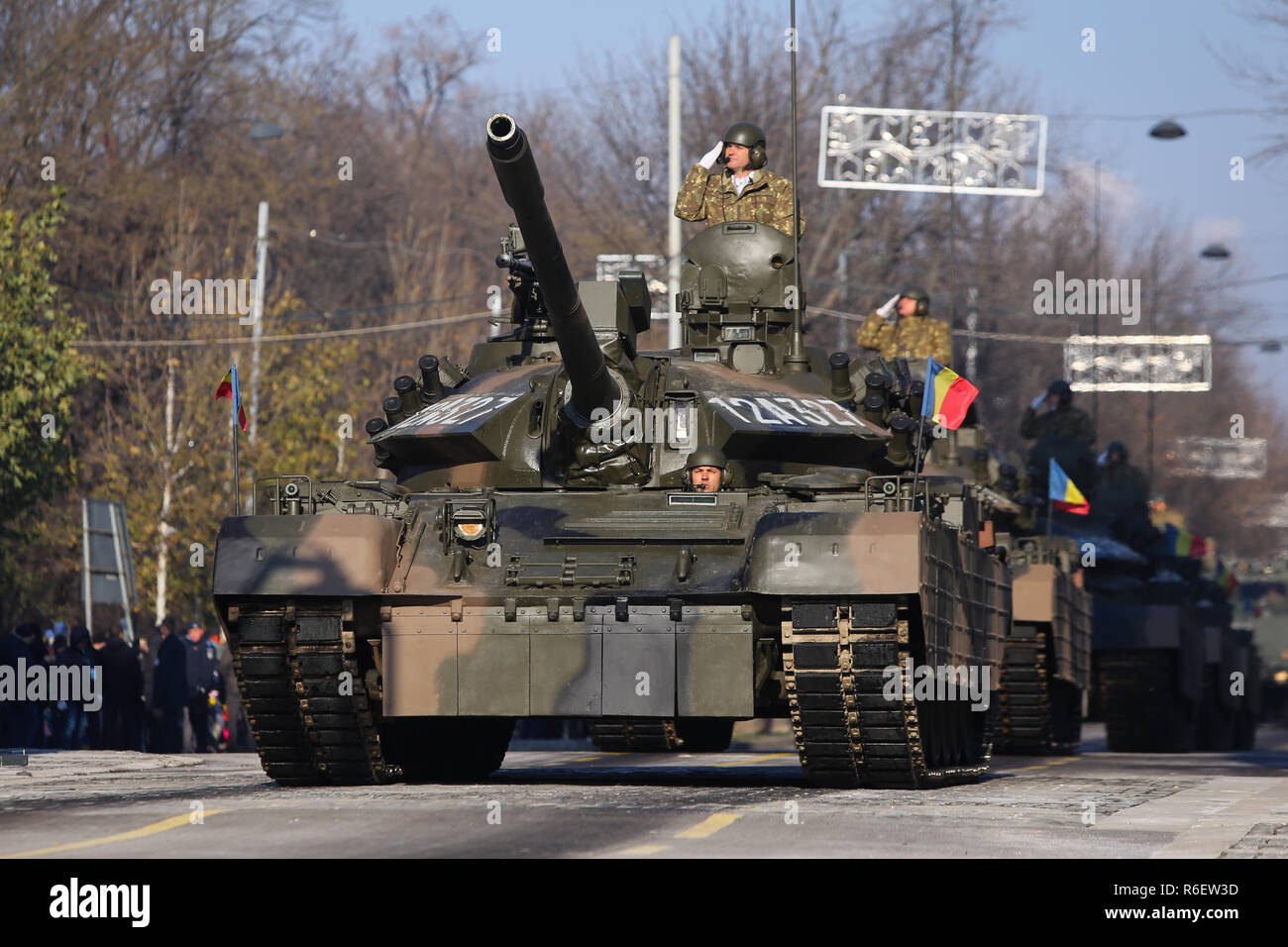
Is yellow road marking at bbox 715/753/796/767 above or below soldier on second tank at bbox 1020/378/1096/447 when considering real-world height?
below

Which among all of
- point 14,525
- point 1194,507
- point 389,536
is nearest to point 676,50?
point 14,525

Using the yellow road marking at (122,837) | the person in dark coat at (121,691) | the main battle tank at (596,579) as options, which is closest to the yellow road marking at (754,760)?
the main battle tank at (596,579)

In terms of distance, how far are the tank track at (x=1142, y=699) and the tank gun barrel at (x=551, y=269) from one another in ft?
43.7

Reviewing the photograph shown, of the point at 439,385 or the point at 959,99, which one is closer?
the point at 439,385

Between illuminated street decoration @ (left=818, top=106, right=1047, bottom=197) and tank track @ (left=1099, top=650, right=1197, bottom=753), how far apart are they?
10.5 meters

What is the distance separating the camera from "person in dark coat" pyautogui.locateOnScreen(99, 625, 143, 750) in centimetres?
2402

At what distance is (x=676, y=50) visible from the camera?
1561 inches

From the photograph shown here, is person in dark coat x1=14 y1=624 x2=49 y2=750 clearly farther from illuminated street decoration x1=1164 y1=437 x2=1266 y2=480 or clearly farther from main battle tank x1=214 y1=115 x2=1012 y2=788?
illuminated street decoration x1=1164 y1=437 x2=1266 y2=480

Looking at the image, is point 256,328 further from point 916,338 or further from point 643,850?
point 643,850

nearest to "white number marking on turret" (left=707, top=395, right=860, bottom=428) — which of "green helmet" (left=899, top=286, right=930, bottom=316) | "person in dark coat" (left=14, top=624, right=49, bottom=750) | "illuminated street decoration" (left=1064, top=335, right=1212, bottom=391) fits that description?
"green helmet" (left=899, top=286, right=930, bottom=316)

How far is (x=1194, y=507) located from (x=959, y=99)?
44.1 meters

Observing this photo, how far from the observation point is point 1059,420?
100 ft

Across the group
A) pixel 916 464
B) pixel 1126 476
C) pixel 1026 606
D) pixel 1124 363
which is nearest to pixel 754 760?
pixel 1026 606
